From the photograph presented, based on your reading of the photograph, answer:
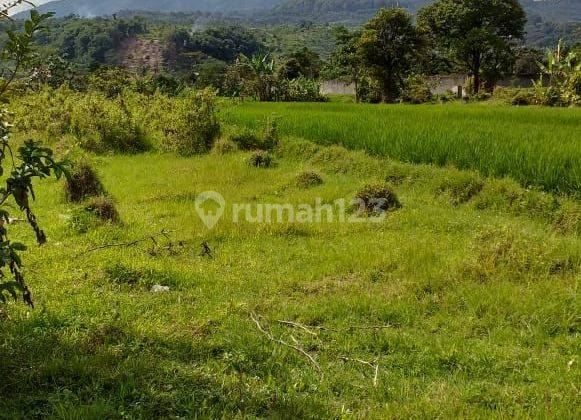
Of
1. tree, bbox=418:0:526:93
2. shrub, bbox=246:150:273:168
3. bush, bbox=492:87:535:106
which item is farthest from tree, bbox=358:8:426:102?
shrub, bbox=246:150:273:168

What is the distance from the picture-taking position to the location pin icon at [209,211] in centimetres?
782

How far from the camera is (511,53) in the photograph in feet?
124

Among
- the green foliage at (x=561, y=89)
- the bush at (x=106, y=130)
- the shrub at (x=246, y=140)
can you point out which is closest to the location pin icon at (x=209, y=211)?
the shrub at (x=246, y=140)

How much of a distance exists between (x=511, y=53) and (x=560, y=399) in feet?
131

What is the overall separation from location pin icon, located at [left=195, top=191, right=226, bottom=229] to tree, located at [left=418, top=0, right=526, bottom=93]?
32208 mm

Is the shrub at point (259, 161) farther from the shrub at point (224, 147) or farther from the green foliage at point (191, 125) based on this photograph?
the green foliage at point (191, 125)

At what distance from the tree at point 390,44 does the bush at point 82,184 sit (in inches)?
1064

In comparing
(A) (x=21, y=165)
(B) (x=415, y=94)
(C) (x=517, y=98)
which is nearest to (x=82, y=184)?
(A) (x=21, y=165)

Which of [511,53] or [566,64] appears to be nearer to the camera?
[566,64]

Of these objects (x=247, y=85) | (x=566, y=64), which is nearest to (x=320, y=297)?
(x=566, y=64)

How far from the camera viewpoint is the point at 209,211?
8453 millimetres

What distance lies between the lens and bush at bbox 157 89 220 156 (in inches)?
611

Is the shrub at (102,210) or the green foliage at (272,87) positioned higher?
the green foliage at (272,87)

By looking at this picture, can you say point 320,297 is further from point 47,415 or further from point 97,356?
point 47,415
